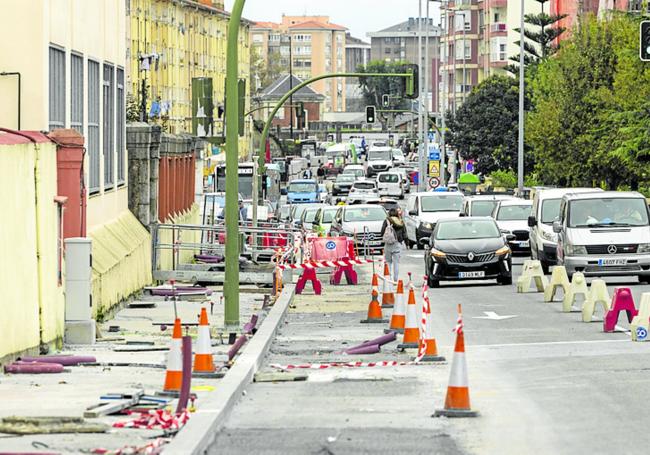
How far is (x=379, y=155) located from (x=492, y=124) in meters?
44.1

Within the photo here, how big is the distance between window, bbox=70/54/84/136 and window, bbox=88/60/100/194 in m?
1.01

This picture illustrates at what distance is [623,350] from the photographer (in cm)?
1986

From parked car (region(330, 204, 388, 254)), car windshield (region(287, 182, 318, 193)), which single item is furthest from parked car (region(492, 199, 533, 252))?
car windshield (region(287, 182, 318, 193))

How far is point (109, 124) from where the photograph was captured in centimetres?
3300

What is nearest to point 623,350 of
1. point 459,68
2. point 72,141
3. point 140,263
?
point 72,141

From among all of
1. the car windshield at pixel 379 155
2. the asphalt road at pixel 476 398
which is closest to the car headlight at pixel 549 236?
the asphalt road at pixel 476 398

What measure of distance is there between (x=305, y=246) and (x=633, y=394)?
2442 cm

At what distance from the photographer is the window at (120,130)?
34031 millimetres

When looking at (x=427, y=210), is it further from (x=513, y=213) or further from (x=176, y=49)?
(x=176, y=49)

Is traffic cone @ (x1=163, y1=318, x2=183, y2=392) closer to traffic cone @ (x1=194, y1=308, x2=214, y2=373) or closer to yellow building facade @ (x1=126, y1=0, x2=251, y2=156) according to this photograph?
traffic cone @ (x1=194, y1=308, x2=214, y2=373)

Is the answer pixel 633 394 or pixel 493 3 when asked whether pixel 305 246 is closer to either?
pixel 633 394

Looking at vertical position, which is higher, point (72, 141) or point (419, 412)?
point (72, 141)

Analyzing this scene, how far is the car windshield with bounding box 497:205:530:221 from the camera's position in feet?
166

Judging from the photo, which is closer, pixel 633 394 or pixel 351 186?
pixel 633 394
